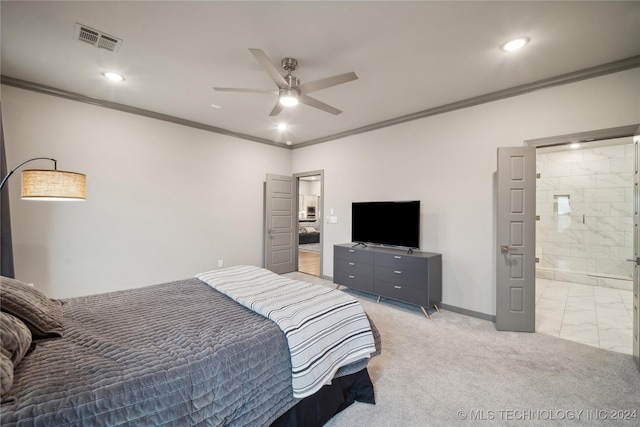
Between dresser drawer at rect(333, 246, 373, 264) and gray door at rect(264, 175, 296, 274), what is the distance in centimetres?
157

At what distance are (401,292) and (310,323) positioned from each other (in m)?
2.37

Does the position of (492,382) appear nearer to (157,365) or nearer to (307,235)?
(157,365)

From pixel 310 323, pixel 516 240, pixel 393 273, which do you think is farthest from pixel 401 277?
pixel 310 323

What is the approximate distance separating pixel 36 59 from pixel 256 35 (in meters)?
2.35

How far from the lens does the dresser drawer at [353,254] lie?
4.02 metres

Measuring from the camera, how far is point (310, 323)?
1.62 metres

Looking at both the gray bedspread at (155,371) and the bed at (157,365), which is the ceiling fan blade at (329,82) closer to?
the bed at (157,365)

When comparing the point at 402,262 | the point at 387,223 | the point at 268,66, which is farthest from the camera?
the point at 387,223

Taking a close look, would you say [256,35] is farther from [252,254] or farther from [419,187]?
[252,254]

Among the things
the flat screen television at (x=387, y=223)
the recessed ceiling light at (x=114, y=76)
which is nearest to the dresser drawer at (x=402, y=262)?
the flat screen television at (x=387, y=223)

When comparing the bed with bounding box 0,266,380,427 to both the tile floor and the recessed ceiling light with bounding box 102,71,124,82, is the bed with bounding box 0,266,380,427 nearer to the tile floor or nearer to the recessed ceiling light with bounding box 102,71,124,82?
the recessed ceiling light with bounding box 102,71,124,82

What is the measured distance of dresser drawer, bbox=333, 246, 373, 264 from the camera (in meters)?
4.02

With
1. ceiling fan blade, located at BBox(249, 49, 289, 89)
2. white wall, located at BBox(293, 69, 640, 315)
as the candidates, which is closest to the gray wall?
white wall, located at BBox(293, 69, 640, 315)

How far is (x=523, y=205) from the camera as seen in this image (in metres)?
2.98
